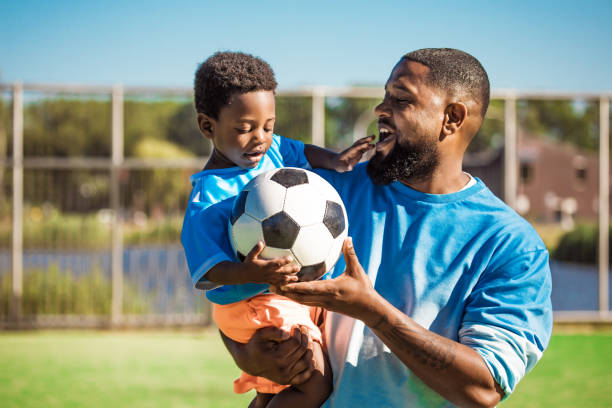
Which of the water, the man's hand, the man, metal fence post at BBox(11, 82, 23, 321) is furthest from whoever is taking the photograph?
the water

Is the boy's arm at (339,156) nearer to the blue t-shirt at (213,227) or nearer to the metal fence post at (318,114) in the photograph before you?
the blue t-shirt at (213,227)

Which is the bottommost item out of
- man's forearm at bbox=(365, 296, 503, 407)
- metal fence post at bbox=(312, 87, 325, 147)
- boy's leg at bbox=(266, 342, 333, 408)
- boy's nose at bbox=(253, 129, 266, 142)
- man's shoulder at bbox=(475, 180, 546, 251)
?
boy's leg at bbox=(266, 342, 333, 408)

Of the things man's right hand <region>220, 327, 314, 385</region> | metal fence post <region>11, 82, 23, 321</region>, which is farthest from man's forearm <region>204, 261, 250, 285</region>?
metal fence post <region>11, 82, 23, 321</region>

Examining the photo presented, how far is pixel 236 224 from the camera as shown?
2.29 m

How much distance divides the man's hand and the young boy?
32 cm

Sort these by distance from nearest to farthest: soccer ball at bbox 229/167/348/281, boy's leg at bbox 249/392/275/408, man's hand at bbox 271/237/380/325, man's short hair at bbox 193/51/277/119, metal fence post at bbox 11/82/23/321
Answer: man's hand at bbox 271/237/380/325
soccer ball at bbox 229/167/348/281
man's short hair at bbox 193/51/277/119
boy's leg at bbox 249/392/275/408
metal fence post at bbox 11/82/23/321

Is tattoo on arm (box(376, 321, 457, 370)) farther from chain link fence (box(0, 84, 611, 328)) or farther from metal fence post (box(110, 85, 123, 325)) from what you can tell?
metal fence post (box(110, 85, 123, 325))

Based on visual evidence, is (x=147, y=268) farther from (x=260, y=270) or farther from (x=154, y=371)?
(x=260, y=270)

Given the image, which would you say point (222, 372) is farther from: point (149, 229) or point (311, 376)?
point (311, 376)

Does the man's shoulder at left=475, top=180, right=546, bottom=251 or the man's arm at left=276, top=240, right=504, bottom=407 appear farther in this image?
the man's shoulder at left=475, top=180, right=546, bottom=251

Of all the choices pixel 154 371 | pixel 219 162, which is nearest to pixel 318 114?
pixel 154 371

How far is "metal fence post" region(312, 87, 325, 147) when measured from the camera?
946cm

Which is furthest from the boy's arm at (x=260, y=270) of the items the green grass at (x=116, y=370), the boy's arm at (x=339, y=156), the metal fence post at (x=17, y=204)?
the metal fence post at (x=17, y=204)

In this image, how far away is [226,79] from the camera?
267cm
